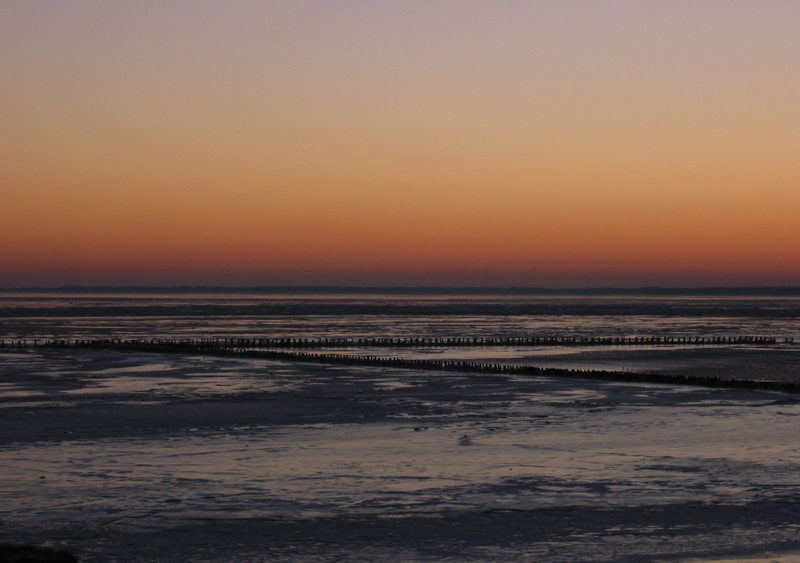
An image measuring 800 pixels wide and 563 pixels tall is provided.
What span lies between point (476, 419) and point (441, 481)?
7.89m

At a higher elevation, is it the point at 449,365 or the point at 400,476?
the point at 400,476

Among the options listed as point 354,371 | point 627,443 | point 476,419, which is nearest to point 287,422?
point 476,419

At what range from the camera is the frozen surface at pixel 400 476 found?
37.4 ft

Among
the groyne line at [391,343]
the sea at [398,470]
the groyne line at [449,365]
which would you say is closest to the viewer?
the sea at [398,470]

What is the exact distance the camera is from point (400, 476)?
15258mm

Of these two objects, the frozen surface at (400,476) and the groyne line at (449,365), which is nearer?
→ the frozen surface at (400,476)

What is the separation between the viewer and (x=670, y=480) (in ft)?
49.1

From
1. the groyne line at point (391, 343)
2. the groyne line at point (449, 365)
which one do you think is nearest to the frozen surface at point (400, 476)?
the groyne line at point (449, 365)

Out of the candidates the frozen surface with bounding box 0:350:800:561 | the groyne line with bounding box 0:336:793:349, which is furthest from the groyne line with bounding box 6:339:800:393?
the frozen surface with bounding box 0:350:800:561

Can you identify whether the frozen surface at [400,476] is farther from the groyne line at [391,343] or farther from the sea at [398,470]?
the groyne line at [391,343]

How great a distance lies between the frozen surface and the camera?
1139 cm

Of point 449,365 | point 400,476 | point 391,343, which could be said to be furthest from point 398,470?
point 391,343

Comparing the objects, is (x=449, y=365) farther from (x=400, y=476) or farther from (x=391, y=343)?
(x=400, y=476)

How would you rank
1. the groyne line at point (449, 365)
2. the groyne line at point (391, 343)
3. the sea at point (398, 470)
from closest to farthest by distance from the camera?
the sea at point (398, 470), the groyne line at point (449, 365), the groyne line at point (391, 343)
